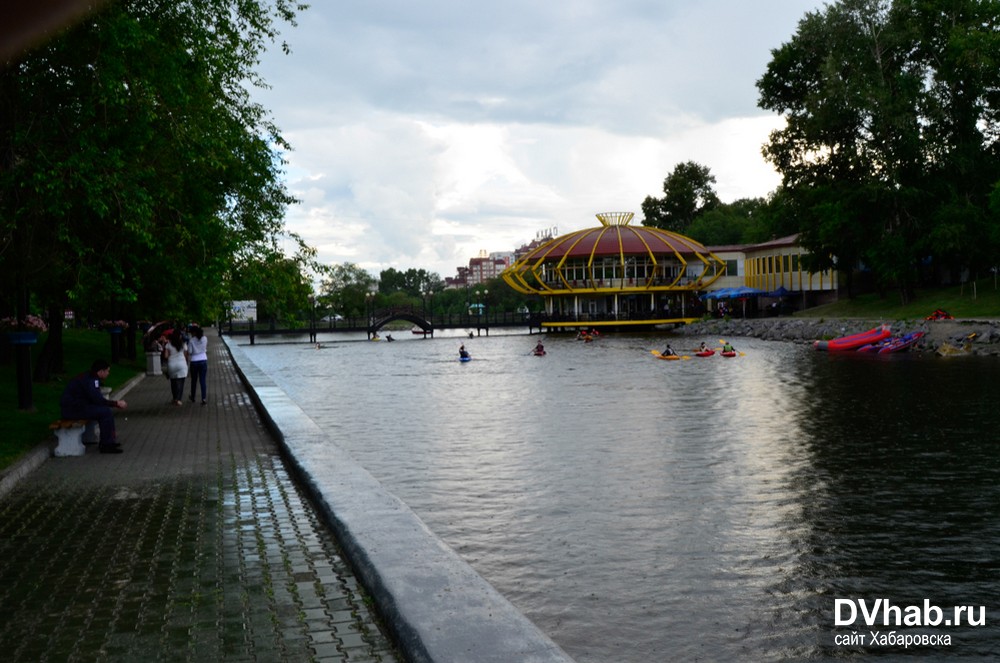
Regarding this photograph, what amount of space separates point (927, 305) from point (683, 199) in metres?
79.0

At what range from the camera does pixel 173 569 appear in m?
7.40

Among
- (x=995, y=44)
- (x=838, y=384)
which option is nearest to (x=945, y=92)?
(x=995, y=44)

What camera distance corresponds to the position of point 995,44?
1998 inches

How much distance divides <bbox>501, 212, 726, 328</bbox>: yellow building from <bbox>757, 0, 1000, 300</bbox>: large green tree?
3472cm

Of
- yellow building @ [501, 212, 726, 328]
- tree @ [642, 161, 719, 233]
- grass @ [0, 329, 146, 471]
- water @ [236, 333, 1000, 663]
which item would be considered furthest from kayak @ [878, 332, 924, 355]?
tree @ [642, 161, 719, 233]

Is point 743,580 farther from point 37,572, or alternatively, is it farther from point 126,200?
point 126,200

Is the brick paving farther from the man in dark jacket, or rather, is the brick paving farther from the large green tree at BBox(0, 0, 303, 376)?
the large green tree at BBox(0, 0, 303, 376)

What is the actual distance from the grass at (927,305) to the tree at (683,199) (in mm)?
64879

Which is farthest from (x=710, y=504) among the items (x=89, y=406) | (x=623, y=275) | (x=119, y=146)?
(x=623, y=275)

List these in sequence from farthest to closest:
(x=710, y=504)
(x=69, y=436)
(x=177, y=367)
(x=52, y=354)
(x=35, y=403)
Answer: (x=52, y=354), (x=177, y=367), (x=35, y=403), (x=69, y=436), (x=710, y=504)

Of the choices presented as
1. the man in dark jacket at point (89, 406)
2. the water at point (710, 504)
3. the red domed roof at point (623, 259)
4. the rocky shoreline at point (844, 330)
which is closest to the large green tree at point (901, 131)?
the rocky shoreline at point (844, 330)

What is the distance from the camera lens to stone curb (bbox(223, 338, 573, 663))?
512 cm

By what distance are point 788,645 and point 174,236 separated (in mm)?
13403

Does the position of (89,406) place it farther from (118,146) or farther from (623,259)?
(623,259)
